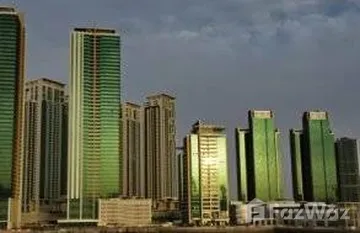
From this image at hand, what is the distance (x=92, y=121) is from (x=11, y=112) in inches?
1124

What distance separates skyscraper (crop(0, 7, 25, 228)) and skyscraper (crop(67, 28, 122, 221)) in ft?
62.9

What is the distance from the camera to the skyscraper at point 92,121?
18800 centimetres

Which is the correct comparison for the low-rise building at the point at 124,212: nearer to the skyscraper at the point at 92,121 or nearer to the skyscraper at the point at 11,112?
the skyscraper at the point at 92,121

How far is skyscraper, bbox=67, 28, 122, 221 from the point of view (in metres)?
188

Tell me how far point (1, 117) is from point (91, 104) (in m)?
31.2

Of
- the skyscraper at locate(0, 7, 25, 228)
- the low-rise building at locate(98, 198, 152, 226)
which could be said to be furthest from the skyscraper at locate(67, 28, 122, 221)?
the skyscraper at locate(0, 7, 25, 228)

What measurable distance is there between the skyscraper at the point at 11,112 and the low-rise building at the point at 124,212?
26.8 m

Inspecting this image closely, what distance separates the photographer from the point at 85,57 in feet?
636

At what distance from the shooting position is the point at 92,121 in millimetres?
192500

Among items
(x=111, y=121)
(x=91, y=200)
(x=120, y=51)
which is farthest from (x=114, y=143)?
(x=120, y=51)

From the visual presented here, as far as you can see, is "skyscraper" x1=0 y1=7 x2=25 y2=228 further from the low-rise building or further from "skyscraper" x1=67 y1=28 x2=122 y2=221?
the low-rise building

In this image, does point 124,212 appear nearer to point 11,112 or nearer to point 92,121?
point 92,121

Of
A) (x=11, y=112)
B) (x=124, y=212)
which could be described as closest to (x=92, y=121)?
(x=11, y=112)

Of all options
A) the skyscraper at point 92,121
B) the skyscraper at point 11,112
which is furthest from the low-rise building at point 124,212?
the skyscraper at point 11,112
